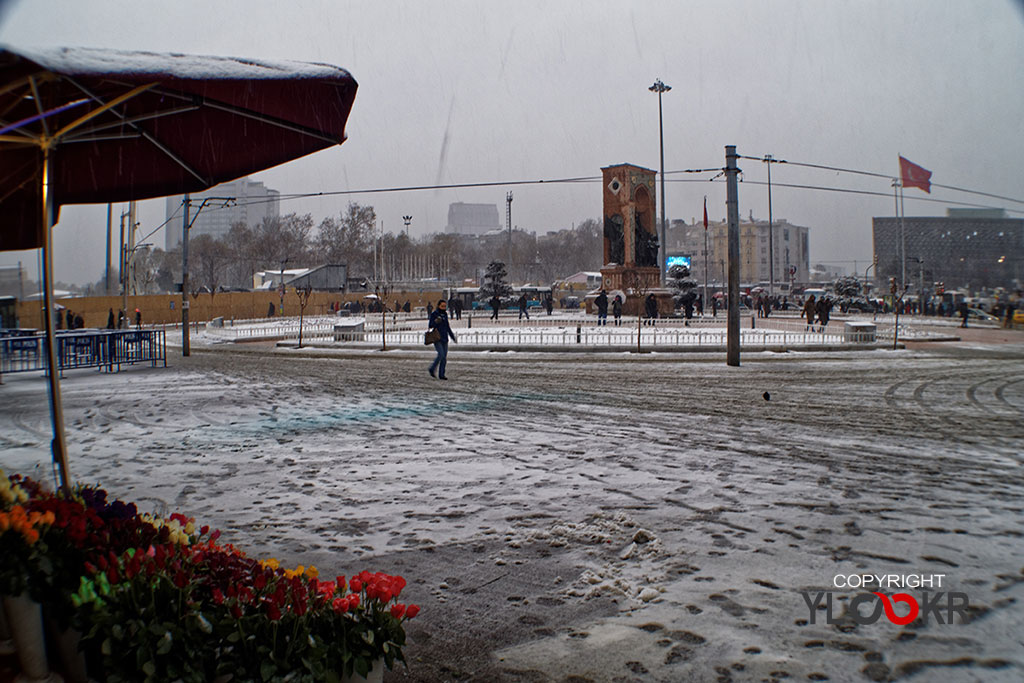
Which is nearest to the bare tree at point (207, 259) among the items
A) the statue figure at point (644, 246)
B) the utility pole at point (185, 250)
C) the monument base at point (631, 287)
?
the monument base at point (631, 287)

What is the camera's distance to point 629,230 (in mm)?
49531

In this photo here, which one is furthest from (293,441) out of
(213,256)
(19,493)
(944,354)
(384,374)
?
(213,256)

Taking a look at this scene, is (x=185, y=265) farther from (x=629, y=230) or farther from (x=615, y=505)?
(x=629, y=230)

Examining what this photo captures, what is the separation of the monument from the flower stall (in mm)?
46406

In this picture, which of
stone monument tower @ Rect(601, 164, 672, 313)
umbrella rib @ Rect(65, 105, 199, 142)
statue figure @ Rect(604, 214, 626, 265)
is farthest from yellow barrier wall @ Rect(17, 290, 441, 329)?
umbrella rib @ Rect(65, 105, 199, 142)

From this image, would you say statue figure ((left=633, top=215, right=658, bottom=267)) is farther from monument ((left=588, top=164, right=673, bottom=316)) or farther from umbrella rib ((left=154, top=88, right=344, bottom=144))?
umbrella rib ((left=154, top=88, right=344, bottom=144))

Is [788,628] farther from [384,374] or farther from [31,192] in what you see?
[384,374]

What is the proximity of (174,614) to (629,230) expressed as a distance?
159 ft

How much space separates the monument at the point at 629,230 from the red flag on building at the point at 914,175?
58.2 ft

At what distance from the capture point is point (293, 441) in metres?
9.25

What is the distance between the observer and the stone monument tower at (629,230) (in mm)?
49531

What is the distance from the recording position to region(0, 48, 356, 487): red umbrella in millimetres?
3375

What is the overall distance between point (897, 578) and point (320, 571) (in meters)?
3.58

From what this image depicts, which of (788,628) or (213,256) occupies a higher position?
(213,256)
